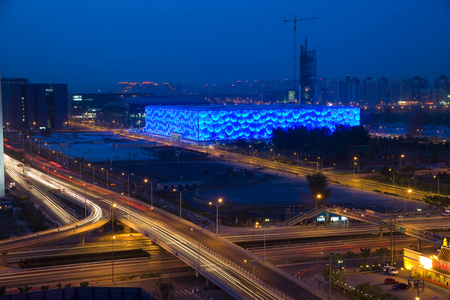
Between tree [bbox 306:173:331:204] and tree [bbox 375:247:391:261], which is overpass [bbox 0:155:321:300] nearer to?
tree [bbox 375:247:391:261]

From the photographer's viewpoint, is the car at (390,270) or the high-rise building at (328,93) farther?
the high-rise building at (328,93)

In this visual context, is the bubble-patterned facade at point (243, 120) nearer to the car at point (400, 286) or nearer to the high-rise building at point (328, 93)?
the car at point (400, 286)

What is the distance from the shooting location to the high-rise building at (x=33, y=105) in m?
44.9

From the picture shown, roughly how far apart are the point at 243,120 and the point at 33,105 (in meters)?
17.3

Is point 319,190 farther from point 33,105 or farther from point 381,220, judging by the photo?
point 33,105

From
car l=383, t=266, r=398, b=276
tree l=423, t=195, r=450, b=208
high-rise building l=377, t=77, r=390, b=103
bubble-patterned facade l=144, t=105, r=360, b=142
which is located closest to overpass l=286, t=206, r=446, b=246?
car l=383, t=266, r=398, b=276

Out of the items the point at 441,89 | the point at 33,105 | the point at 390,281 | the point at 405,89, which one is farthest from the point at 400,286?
the point at 405,89

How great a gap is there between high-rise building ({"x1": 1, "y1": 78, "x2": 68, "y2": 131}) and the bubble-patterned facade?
9670mm

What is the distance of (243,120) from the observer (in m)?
36.9

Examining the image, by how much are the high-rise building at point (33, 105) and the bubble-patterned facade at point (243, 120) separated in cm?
967

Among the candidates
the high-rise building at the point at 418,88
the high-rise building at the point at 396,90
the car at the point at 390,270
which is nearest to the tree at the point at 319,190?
the car at the point at 390,270

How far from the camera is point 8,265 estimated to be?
36.9 feet

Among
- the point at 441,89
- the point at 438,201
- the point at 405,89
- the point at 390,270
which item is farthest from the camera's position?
the point at 405,89

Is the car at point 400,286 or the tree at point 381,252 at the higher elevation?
the tree at point 381,252
